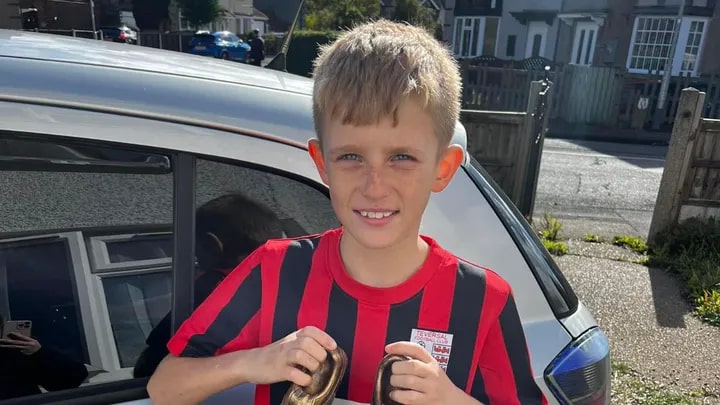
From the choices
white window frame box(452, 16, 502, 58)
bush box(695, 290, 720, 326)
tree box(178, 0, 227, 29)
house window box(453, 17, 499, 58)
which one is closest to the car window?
bush box(695, 290, 720, 326)

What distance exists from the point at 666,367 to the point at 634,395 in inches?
17.4

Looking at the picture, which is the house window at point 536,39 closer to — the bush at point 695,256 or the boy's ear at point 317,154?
the bush at point 695,256

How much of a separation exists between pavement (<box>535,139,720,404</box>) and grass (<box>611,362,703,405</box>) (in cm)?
7

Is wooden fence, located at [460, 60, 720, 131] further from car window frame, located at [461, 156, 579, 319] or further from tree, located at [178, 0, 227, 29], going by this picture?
tree, located at [178, 0, 227, 29]

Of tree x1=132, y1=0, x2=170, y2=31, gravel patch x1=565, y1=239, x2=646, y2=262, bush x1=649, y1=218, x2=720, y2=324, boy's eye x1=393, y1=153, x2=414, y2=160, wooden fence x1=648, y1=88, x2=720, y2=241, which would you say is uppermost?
tree x1=132, y1=0, x2=170, y2=31

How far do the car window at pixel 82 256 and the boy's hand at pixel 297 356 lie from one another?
1.59ft

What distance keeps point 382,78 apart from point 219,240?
645mm

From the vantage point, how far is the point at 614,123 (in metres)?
14.7

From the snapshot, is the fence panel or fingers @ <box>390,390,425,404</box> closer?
fingers @ <box>390,390,425,404</box>

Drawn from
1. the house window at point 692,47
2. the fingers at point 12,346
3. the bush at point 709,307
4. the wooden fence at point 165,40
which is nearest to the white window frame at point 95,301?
the fingers at point 12,346

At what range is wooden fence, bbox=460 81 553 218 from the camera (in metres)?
5.18

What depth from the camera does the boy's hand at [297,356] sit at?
90cm

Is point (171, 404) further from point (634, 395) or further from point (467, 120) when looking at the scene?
point (467, 120)

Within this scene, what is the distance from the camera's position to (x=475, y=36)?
28.9 m
